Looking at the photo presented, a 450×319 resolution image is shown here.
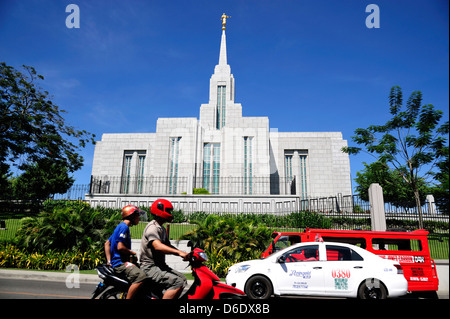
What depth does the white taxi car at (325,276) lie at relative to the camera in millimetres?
6422

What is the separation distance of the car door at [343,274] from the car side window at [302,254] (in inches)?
19.4

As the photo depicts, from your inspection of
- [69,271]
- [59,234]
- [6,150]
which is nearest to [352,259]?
[69,271]

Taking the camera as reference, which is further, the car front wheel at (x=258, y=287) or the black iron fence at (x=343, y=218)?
the black iron fence at (x=343, y=218)

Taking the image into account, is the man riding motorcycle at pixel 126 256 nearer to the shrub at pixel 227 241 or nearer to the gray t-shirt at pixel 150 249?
the gray t-shirt at pixel 150 249

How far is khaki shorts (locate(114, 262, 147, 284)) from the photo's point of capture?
366 cm

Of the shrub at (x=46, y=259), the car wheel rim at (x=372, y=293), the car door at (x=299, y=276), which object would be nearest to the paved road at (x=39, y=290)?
the shrub at (x=46, y=259)

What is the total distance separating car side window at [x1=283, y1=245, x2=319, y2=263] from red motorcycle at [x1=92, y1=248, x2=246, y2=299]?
3.31 metres

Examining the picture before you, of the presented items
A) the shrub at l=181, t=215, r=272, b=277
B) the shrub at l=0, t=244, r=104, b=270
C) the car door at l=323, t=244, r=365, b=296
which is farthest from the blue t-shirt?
the shrub at l=0, t=244, r=104, b=270

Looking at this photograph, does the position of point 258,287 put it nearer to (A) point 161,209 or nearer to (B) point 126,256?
(B) point 126,256

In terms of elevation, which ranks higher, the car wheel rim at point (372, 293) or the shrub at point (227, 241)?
the shrub at point (227, 241)

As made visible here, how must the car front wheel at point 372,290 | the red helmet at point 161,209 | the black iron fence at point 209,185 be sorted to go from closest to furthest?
1. the red helmet at point 161,209
2. the car front wheel at point 372,290
3. the black iron fence at point 209,185

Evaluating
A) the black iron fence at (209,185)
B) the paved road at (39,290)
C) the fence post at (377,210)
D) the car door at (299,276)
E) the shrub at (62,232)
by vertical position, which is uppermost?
the black iron fence at (209,185)

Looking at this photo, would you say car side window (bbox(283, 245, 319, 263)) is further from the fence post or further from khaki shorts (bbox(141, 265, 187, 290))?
the fence post
